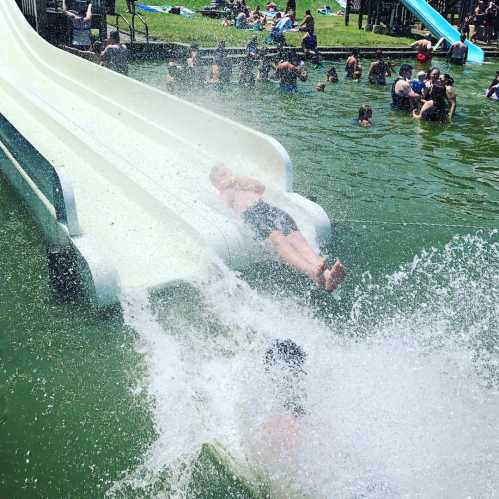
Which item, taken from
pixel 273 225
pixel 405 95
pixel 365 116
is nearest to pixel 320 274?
pixel 273 225

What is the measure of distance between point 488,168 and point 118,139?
5.45 meters

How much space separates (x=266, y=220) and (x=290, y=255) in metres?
0.41

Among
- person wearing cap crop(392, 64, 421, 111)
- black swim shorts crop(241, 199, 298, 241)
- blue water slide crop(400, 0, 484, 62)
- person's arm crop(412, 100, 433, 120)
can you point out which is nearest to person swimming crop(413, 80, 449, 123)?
person's arm crop(412, 100, 433, 120)

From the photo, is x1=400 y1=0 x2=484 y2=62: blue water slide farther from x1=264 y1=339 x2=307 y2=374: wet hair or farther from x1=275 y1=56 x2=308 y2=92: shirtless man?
x1=264 y1=339 x2=307 y2=374: wet hair

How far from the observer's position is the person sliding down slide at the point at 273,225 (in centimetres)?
442

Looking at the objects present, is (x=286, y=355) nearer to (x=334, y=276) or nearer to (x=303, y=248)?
(x=334, y=276)

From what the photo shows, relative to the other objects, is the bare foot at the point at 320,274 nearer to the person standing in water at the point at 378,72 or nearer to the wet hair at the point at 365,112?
the wet hair at the point at 365,112

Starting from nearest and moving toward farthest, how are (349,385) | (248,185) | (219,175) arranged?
(349,385) → (248,185) → (219,175)

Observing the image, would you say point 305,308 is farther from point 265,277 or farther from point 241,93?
point 241,93

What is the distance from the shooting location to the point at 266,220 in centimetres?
492

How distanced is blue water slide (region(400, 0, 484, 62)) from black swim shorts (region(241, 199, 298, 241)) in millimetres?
17920

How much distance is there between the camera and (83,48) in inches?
577

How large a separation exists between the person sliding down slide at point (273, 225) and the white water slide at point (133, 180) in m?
0.14

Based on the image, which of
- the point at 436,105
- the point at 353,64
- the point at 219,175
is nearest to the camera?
the point at 219,175
